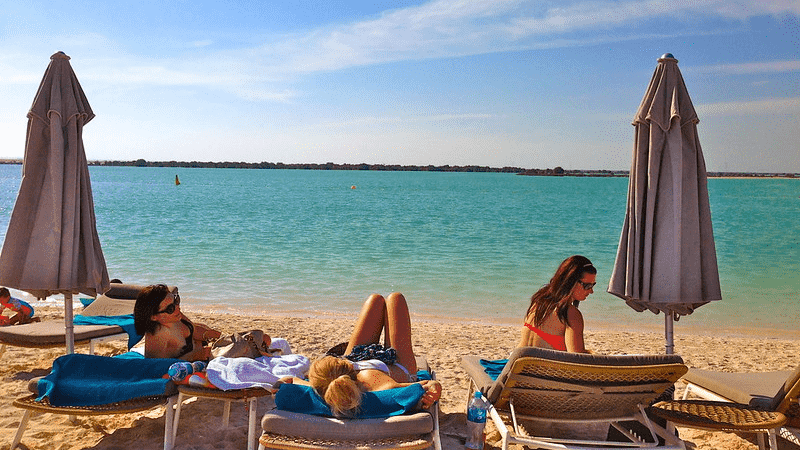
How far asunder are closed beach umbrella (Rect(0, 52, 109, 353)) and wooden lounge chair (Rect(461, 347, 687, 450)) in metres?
2.73

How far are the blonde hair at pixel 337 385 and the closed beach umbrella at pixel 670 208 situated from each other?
6.15ft

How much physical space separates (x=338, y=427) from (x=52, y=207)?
2.47 m

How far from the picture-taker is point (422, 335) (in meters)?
7.23

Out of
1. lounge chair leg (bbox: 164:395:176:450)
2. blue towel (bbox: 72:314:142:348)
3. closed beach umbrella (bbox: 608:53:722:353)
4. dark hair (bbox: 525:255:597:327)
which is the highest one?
closed beach umbrella (bbox: 608:53:722:353)

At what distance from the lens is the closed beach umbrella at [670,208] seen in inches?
149

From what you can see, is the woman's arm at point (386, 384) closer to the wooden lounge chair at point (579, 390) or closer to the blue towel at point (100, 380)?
the wooden lounge chair at point (579, 390)

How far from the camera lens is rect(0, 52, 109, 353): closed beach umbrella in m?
3.95

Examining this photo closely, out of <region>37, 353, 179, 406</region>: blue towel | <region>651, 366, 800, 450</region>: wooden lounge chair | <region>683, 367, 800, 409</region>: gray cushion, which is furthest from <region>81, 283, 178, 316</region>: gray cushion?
<region>683, 367, 800, 409</region>: gray cushion

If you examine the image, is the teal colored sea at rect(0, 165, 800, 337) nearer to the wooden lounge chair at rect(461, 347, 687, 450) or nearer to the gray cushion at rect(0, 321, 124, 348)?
the gray cushion at rect(0, 321, 124, 348)

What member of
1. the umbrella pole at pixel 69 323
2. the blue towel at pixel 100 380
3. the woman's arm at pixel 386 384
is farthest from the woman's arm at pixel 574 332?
the umbrella pole at pixel 69 323

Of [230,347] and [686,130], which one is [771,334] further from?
[230,347]

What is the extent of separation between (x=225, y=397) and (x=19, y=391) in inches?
89.6

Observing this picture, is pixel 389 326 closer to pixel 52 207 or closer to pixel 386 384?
pixel 386 384

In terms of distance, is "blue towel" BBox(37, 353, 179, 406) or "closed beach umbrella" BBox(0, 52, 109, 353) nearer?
"blue towel" BBox(37, 353, 179, 406)
